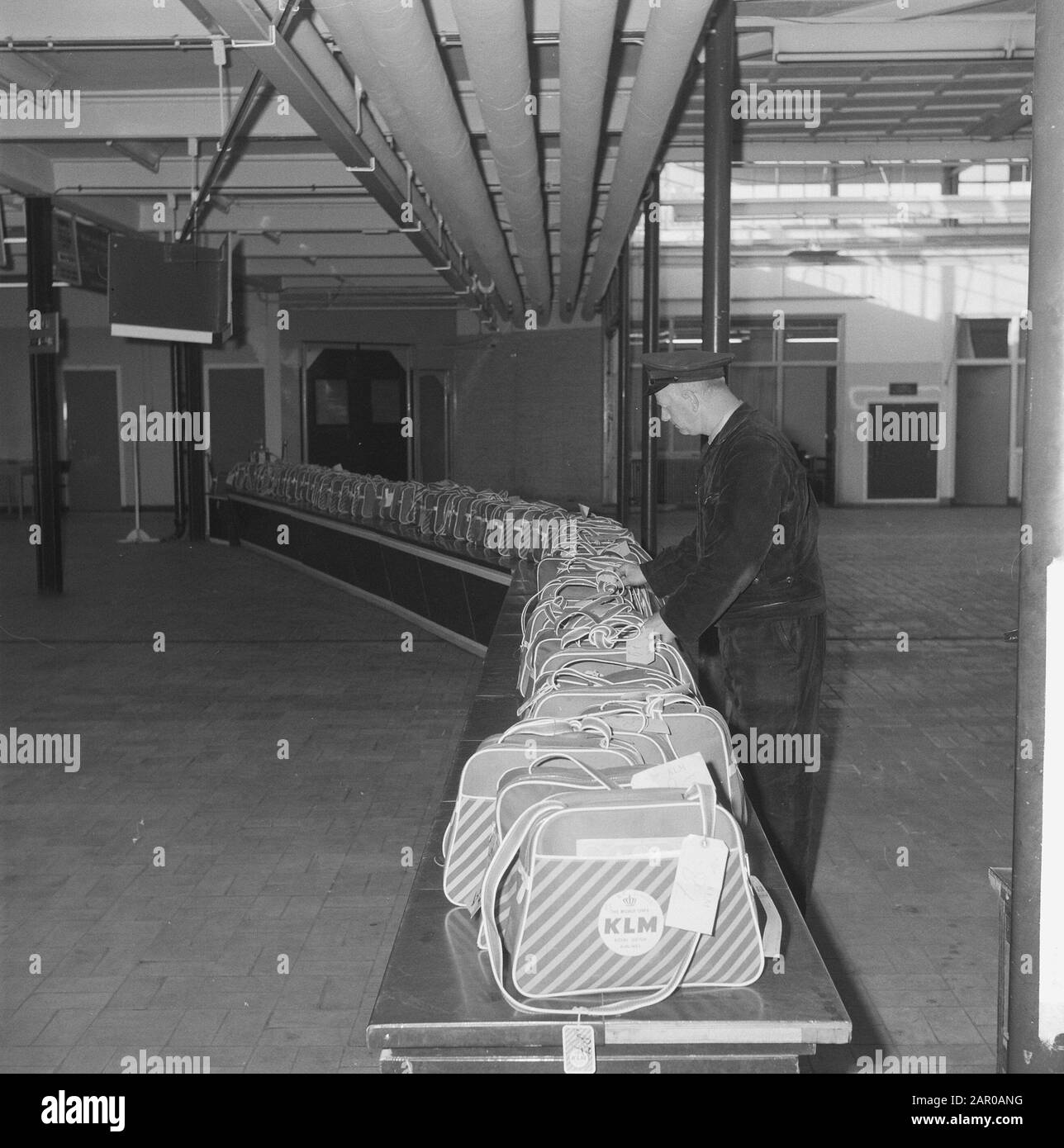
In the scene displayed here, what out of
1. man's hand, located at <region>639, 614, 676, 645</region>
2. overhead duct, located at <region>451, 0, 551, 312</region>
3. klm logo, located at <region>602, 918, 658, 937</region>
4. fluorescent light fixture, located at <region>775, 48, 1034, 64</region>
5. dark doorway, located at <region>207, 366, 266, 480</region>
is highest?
fluorescent light fixture, located at <region>775, 48, 1034, 64</region>

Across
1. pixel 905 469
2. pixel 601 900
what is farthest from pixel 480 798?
pixel 905 469

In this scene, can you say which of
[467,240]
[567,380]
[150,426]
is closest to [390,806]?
[467,240]

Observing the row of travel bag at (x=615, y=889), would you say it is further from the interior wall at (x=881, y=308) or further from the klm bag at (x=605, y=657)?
the interior wall at (x=881, y=308)

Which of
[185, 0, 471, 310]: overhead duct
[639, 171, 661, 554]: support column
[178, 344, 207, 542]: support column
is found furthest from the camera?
[178, 344, 207, 542]: support column

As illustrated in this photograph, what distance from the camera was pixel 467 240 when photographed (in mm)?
11906

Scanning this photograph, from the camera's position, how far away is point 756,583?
3.77 meters

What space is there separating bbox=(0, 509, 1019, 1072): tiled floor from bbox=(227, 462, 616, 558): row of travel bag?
94cm

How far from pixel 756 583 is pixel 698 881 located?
Answer: 1737 millimetres

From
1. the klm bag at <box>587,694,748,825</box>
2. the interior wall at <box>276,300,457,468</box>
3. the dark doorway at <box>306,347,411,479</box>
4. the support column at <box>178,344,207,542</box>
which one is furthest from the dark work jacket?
the dark doorway at <box>306,347,411,479</box>

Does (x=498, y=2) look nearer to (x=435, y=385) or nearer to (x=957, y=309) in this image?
(x=957, y=309)

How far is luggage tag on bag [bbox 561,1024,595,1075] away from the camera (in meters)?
2.09

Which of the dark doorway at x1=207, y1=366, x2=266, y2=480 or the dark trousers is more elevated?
the dark doorway at x1=207, y1=366, x2=266, y2=480

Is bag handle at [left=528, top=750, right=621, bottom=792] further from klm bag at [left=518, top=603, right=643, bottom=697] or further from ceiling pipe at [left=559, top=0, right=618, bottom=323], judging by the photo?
ceiling pipe at [left=559, top=0, right=618, bottom=323]

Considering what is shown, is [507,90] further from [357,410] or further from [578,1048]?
[357,410]
